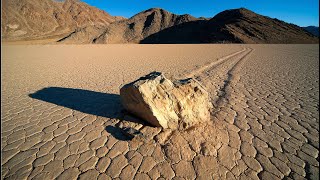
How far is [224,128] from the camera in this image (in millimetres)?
3250

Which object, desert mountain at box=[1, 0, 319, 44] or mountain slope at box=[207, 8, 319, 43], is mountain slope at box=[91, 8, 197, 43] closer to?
desert mountain at box=[1, 0, 319, 44]

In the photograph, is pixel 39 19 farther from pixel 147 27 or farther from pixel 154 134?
pixel 154 134

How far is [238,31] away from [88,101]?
41814mm

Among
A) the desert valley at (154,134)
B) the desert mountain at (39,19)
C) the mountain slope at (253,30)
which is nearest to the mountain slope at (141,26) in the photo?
the desert mountain at (39,19)

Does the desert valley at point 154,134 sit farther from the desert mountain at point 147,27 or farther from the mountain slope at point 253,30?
the desert mountain at point 147,27

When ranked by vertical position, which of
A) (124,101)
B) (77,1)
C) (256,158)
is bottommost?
(256,158)

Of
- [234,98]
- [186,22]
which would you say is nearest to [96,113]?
[234,98]

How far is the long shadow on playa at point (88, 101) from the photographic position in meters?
3.65

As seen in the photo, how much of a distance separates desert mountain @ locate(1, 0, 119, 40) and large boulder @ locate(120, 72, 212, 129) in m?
56.3

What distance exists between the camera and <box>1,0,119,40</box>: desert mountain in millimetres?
50469

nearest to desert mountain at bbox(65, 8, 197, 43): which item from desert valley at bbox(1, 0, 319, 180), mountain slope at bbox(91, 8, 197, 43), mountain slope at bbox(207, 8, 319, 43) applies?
mountain slope at bbox(91, 8, 197, 43)

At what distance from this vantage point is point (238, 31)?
3984 cm

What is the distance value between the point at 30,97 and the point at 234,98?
5229 mm

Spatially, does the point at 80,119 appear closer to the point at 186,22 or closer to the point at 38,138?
the point at 38,138
